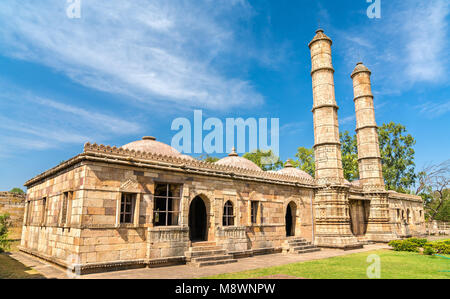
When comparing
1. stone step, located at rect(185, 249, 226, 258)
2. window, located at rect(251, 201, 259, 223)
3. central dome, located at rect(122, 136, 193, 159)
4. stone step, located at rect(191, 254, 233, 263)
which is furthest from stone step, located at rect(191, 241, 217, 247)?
central dome, located at rect(122, 136, 193, 159)

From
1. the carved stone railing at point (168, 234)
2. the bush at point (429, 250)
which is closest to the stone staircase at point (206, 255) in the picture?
the carved stone railing at point (168, 234)

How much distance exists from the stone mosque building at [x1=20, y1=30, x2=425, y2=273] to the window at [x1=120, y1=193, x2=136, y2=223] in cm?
3

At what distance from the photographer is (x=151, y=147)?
13445mm

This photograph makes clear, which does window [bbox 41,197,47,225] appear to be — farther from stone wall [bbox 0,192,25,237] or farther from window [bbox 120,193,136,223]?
stone wall [bbox 0,192,25,237]

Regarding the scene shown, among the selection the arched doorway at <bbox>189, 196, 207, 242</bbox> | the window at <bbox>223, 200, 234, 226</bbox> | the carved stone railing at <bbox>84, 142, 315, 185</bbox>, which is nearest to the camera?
the carved stone railing at <bbox>84, 142, 315, 185</bbox>

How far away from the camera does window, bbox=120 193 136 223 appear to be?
32.2 ft

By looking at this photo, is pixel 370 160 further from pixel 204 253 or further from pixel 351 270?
pixel 204 253

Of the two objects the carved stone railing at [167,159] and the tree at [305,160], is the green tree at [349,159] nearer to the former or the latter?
the tree at [305,160]

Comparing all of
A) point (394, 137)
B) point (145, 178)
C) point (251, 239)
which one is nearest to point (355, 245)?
point (251, 239)

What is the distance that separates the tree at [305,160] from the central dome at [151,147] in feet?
85.8

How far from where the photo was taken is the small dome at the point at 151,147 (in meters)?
13.2

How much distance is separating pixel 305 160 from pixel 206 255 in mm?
30293

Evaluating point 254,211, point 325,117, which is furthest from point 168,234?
point 325,117
